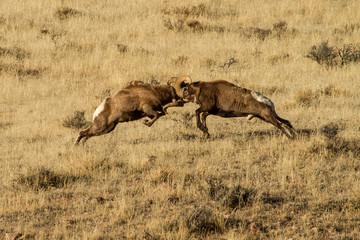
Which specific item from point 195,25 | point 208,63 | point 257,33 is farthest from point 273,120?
point 195,25

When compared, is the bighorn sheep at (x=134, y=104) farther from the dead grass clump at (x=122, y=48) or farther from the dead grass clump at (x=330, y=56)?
the dead grass clump at (x=122, y=48)

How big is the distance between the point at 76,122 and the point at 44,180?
3.77 metres

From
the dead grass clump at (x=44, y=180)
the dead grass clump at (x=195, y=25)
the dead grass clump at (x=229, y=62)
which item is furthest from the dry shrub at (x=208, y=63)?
the dead grass clump at (x=44, y=180)

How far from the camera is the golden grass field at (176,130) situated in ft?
20.6

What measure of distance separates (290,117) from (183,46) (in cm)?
643

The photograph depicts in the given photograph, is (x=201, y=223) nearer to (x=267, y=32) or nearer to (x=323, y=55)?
(x=323, y=55)

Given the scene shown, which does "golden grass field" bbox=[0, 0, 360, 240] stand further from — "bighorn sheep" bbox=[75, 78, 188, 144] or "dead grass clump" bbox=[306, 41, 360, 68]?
"bighorn sheep" bbox=[75, 78, 188, 144]

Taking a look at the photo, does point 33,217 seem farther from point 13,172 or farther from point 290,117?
point 290,117

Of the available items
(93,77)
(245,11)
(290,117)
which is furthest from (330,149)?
(245,11)

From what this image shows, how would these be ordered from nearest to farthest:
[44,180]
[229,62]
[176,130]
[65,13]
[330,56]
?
[44,180] → [176,130] → [229,62] → [330,56] → [65,13]

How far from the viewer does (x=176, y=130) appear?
10617 mm

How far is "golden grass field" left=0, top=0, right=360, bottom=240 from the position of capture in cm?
628

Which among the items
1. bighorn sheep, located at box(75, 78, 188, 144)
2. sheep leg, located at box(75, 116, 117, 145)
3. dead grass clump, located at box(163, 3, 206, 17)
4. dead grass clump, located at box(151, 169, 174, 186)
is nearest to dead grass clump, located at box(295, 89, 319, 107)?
bighorn sheep, located at box(75, 78, 188, 144)

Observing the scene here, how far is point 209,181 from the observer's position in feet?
22.9
